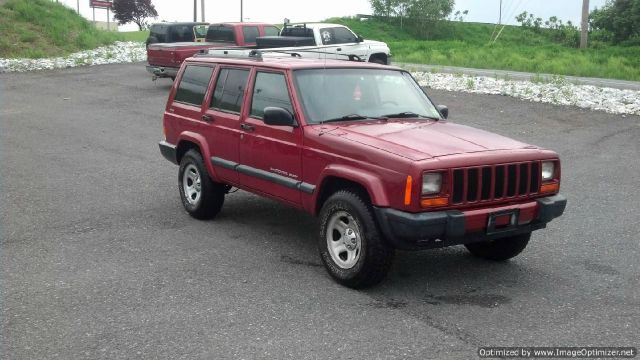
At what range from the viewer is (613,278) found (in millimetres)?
5770

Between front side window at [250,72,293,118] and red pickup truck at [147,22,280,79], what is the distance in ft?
43.6

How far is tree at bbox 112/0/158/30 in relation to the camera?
288 feet

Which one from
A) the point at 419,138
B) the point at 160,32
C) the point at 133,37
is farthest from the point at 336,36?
the point at 133,37

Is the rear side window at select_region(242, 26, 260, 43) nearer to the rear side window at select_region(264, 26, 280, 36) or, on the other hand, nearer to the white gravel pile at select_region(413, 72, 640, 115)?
the rear side window at select_region(264, 26, 280, 36)

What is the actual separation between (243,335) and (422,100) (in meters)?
3.24

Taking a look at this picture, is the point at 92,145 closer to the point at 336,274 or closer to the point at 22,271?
the point at 22,271

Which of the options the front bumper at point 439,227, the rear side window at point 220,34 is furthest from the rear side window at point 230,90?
the rear side window at point 220,34

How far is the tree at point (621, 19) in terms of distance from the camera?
49031 mm

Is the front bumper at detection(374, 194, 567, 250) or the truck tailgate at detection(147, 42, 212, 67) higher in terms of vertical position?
the truck tailgate at detection(147, 42, 212, 67)

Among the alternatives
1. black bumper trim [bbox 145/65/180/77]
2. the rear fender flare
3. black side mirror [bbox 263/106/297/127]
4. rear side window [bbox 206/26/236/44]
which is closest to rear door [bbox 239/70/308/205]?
black side mirror [bbox 263/106/297/127]

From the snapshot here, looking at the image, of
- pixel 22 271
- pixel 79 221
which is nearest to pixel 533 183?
pixel 22 271

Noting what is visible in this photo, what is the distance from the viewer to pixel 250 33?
799 inches

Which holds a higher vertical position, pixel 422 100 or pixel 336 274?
pixel 422 100

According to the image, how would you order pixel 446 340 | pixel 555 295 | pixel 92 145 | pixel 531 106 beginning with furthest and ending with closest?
pixel 531 106 < pixel 92 145 < pixel 555 295 < pixel 446 340
